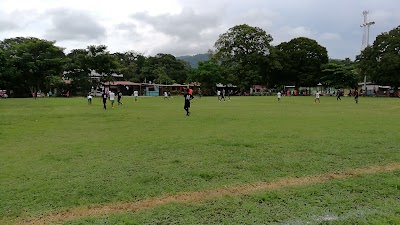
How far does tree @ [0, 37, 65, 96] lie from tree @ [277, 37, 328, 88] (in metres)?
41.3

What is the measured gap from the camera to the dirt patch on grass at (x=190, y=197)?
427 cm

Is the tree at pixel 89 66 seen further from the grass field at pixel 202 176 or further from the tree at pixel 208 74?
the grass field at pixel 202 176

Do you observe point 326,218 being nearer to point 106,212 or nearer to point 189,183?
point 189,183

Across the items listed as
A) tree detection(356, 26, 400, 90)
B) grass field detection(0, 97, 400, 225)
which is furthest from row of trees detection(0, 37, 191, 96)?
grass field detection(0, 97, 400, 225)

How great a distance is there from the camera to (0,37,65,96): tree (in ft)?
163

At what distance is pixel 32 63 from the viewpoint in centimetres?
4875

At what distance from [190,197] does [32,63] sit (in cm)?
5054

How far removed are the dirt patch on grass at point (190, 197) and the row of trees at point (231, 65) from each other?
46551 millimetres

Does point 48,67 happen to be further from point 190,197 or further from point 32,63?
point 190,197

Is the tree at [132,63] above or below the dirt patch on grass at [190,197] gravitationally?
above

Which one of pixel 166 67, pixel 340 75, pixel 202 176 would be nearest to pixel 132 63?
pixel 166 67

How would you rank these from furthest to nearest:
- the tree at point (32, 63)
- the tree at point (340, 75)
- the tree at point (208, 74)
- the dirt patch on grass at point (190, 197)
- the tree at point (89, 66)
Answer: the tree at point (208, 74) < the tree at point (340, 75) < the tree at point (89, 66) < the tree at point (32, 63) < the dirt patch on grass at point (190, 197)

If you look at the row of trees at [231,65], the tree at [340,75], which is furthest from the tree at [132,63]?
the tree at [340,75]

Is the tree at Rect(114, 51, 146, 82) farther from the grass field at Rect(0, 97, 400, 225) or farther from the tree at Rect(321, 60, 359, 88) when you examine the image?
the grass field at Rect(0, 97, 400, 225)
